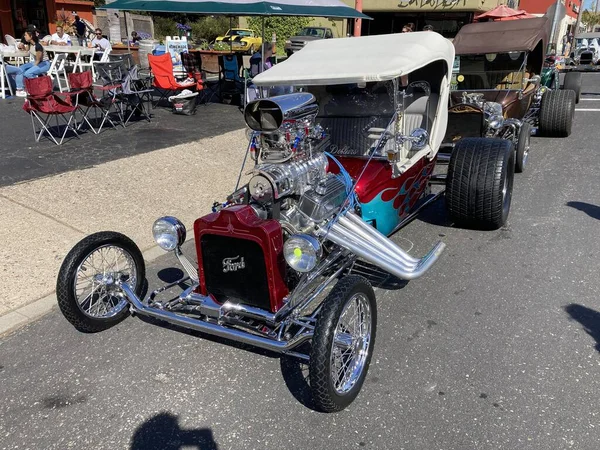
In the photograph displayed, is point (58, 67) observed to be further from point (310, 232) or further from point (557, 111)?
point (310, 232)

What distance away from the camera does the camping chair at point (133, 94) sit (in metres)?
9.80

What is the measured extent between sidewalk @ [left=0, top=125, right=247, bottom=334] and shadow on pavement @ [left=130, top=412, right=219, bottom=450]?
1671 millimetres

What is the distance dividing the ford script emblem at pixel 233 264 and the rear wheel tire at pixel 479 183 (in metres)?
2.73

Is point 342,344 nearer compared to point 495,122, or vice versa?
point 342,344

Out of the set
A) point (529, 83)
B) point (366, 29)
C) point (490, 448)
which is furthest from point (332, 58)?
point (366, 29)

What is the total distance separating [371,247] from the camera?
3.75 m

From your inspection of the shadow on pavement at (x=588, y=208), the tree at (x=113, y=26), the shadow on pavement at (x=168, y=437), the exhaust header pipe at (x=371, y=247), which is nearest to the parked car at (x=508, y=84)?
the shadow on pavement at (x=588, y=208)

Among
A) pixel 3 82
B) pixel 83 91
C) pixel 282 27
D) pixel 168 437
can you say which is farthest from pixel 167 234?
pixel 282 27

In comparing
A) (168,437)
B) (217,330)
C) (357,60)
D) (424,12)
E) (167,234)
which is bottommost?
(168,437)

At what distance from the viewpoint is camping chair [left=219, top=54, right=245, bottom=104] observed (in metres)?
13.0

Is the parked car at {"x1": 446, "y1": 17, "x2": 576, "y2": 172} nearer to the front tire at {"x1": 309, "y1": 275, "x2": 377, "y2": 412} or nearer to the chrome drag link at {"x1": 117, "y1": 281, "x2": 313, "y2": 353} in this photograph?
the front tire at {"x1": 309, "y1": 275, "x2": 377, "y2": 412}

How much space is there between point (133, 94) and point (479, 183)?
7.57 metres

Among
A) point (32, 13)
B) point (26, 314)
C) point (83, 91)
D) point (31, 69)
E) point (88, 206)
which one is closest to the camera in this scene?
point (26, 314)

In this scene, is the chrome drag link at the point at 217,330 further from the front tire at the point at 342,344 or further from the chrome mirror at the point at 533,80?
the chrome mirror at the point at 533,80
